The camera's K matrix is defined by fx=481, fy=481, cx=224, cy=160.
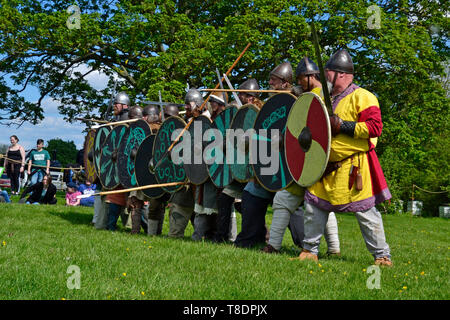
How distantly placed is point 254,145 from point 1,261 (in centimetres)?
229

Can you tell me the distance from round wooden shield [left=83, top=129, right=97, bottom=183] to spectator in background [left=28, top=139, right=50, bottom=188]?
448cm

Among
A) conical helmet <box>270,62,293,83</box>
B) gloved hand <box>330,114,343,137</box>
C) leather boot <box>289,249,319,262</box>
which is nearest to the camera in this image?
gloved hand <box>330,114,343,137</box>

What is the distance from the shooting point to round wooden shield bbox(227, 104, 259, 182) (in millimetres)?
4570

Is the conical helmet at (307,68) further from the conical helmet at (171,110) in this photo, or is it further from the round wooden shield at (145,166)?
the conical helmet at (171,110)

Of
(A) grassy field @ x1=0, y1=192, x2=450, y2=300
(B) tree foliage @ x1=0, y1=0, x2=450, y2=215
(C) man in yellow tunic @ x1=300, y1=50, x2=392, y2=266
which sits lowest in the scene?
(A) grassy field @ x1=0, y1=192, x2=450, y2=300

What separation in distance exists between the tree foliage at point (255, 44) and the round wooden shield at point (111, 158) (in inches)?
230

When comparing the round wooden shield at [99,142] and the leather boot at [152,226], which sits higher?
the round wooden shield at [99,142]

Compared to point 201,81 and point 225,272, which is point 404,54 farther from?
point 225,272

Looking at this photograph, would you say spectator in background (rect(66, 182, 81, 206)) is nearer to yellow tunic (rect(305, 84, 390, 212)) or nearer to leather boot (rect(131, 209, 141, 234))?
leather boot (rect(131, 209, 141, 234))

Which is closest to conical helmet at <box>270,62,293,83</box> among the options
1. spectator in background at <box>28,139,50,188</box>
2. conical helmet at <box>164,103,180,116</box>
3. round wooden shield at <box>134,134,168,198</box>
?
round wooden shield at <box>134,134,168,198</box>

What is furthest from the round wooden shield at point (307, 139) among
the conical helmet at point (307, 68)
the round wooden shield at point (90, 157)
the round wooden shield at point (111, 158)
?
the round wooden shield at point (90, 157)

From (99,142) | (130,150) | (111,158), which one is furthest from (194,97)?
(99,142)

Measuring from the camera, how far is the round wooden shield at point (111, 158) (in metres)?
6.51

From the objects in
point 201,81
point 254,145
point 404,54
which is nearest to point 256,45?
point 201,81
